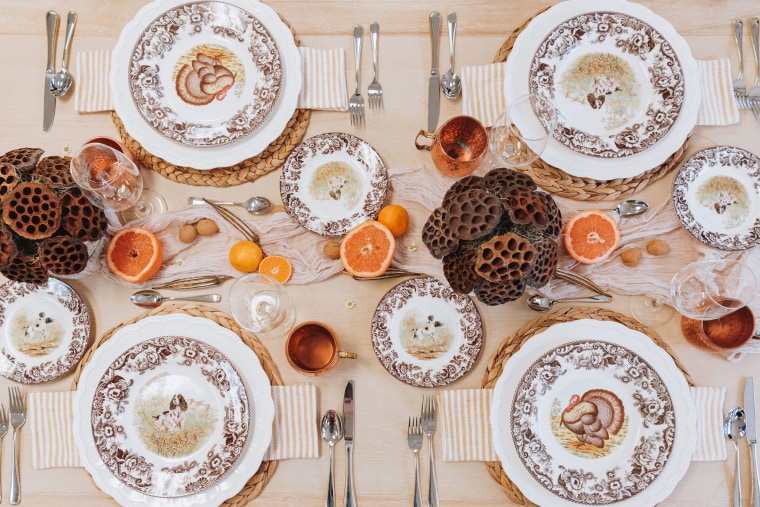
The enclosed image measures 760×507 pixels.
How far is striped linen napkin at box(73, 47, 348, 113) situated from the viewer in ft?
4.85

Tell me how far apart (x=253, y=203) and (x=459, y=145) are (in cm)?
56

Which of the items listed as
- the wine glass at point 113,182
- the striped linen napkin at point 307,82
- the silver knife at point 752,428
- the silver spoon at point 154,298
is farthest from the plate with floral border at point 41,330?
the silver knife at point 752,428

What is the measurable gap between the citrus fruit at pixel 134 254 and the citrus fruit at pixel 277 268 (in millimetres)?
272

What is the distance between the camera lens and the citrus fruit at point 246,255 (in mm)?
1413

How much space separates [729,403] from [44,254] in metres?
1.71

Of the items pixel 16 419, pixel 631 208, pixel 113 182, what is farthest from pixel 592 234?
pixel 16 419

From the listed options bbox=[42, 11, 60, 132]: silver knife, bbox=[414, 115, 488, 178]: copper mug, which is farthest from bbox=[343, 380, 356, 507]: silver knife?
bbox=[42, 11, 60, 132]: silver knife

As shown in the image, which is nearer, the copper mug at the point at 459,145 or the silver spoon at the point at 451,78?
the copper mug at the point at 459,145

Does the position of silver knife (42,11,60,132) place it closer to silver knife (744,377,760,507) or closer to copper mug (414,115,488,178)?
copper mug (414,115,488,178)

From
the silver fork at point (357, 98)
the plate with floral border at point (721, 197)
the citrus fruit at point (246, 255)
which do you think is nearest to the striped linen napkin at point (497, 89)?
the plate with floral border at point (721, 197)

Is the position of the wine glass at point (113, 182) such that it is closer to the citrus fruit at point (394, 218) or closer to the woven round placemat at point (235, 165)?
the woven round placemat at point (235, 165)

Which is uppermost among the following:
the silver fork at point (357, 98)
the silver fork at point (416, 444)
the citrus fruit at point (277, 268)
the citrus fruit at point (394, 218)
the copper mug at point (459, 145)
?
the silver fork at point (357, 98)

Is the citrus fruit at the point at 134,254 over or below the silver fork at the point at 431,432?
over

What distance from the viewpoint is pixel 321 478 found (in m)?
1.41
